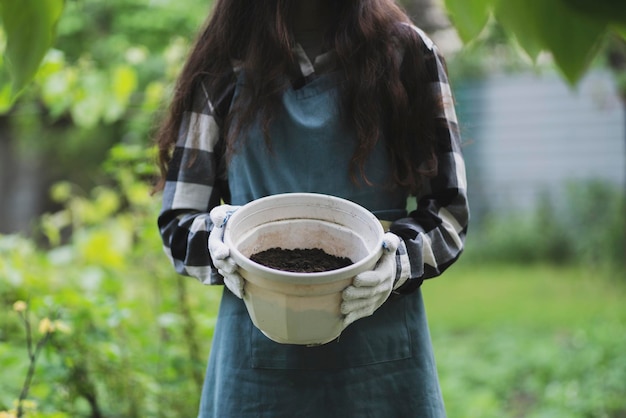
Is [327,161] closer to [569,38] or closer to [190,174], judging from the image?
[190,174]

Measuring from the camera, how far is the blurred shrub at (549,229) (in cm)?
742

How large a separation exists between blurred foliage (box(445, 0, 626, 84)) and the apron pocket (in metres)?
1.00

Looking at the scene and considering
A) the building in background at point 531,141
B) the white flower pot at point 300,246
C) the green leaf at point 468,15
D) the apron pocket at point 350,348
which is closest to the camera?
the green leaf at point 468,15

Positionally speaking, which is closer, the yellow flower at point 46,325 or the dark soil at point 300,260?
the dark soil at point 300,260

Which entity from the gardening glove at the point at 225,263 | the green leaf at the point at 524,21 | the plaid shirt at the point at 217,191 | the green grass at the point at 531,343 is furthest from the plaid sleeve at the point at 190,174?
the green grass at the point at 531,343

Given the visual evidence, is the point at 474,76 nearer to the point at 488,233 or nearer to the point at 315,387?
the point at 488,233

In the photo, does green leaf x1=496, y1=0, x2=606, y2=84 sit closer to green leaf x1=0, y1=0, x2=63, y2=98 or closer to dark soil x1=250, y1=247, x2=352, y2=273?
green leaf x1=0, y1=0, x2=63, y2=98

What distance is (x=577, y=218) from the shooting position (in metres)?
7.62

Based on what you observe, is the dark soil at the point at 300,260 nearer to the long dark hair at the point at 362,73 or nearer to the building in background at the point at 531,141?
the long dark hair at the point at 362,73

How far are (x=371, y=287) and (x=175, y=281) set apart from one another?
154cm

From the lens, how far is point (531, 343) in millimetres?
4699

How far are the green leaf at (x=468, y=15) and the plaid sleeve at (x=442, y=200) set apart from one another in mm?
871

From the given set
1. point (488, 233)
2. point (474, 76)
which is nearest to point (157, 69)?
point (474, 76)

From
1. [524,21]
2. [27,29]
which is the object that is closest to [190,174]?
[27,29]
